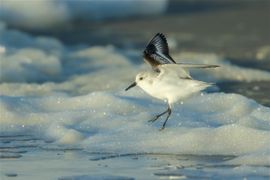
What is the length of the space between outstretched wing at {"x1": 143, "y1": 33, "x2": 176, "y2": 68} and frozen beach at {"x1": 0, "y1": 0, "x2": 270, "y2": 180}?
1.50 feet

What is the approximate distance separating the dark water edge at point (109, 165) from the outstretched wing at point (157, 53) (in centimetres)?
91

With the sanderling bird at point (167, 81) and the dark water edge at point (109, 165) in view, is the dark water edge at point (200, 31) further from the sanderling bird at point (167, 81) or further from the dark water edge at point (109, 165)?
the dark water edge at point (109, 165)

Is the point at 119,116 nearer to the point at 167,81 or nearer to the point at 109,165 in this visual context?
the point at 167,81

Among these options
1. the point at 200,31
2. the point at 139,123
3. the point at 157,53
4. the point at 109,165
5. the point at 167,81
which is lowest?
the point at 109,165

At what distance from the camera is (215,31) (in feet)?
42.4

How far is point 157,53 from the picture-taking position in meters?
6.50

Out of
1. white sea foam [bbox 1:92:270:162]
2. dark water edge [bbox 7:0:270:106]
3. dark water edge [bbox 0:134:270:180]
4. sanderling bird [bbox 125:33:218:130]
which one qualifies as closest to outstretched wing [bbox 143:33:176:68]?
sanderling bird [bbox 125:33:218:130]

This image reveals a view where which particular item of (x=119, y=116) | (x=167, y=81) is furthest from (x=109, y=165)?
(x=119, y=116)

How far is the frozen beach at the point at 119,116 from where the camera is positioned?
17.3 ft

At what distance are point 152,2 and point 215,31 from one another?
1913 mm

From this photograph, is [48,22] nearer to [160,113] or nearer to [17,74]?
[17,74]

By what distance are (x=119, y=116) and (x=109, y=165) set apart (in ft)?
4.49

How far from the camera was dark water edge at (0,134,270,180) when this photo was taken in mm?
5004

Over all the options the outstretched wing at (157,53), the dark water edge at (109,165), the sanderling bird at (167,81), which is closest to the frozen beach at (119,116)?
the dark water edge at (109,165)
